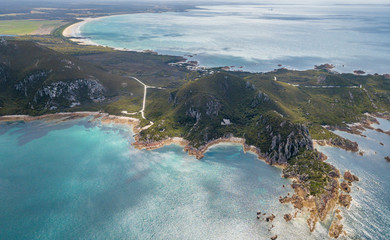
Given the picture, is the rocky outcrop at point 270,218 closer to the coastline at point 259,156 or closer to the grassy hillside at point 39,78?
the coastline at point 259,156

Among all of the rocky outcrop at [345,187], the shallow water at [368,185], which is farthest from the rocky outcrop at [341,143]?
the rocky outcrop at [345,187]

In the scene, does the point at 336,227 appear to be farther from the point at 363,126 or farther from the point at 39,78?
the point at 39,78

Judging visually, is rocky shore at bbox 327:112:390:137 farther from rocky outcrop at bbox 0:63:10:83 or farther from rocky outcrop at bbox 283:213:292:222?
rocky outcrop at bbox 0:63:10:83

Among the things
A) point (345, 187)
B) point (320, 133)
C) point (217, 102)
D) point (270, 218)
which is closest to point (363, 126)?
point (320, 133)

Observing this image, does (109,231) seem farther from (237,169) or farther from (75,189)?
(237,169)

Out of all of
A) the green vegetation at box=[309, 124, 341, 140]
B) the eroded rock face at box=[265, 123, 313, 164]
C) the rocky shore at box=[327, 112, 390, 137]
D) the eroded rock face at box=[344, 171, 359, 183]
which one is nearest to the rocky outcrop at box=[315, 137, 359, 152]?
the green vegetation at box=[309, 124, 341, 140]

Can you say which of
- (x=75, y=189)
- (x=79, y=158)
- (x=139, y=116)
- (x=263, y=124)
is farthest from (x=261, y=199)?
(x=139, y=116)
